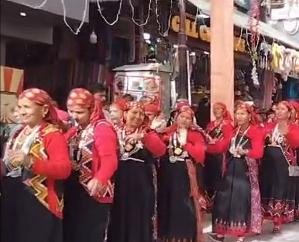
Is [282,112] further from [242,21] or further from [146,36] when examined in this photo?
[242,21]

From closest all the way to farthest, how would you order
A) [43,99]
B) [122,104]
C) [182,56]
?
[43,99] < [122,104] < [182,56]

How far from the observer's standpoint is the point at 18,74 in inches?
94.5

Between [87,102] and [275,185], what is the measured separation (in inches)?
148

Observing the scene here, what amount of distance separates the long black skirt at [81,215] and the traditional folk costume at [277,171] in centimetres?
342

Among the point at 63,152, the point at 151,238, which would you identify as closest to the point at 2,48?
the point at 63,152

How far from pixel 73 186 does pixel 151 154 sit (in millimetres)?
1015

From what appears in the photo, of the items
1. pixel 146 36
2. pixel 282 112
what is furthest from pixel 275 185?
pixel 146 36

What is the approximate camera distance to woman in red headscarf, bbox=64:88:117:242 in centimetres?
382

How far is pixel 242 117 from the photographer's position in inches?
236

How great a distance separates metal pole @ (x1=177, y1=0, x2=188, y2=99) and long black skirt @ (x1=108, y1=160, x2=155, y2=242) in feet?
10.2

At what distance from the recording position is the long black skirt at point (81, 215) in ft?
13.1

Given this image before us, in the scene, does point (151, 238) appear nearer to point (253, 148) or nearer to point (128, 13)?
point (253, 148)

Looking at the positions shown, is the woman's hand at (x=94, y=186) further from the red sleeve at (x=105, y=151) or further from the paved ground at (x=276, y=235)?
the paved ground at (x=276, y=235)

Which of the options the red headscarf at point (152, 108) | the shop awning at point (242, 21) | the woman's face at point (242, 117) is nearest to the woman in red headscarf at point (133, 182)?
the red headscarf at point (152, 108)
